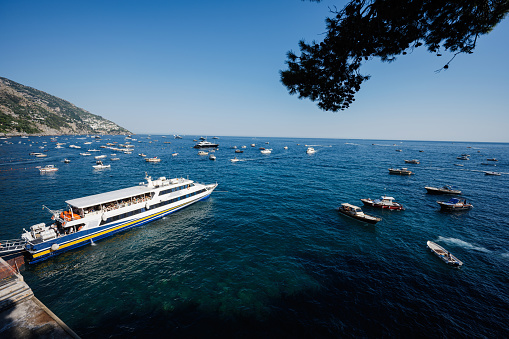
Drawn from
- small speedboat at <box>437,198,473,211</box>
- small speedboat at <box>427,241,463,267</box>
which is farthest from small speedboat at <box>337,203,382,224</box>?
small speedboat at <box>437,198,473,211</box>

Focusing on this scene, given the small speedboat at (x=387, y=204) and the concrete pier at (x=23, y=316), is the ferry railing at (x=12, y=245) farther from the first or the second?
A: the small speedboat at (x=387, y=204)

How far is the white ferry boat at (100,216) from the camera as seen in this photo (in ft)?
76.9

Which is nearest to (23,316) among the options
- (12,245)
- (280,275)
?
(12,245)

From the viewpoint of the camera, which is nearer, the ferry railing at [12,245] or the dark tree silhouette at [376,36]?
the dark tree silhouette at [376,36]

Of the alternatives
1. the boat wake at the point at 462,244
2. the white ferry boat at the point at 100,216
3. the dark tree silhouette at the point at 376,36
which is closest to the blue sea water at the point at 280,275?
the boat wake at the point at 462,244

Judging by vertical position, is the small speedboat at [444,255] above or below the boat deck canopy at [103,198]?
below

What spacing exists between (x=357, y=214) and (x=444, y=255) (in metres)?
12.2

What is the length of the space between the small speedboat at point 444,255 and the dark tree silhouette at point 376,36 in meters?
26.2

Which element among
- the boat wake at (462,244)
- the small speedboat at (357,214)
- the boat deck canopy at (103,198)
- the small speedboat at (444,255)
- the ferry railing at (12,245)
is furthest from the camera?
the small speedboat at (357,214)

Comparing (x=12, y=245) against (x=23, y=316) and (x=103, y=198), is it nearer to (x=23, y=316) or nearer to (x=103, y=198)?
(x=103, y=198)

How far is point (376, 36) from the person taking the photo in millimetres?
11102

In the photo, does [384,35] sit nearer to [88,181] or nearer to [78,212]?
[78,212]

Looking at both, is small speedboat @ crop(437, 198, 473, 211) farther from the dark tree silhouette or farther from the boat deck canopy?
the boat deck canopy

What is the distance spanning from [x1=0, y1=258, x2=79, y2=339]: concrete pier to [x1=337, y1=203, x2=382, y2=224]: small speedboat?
127ft
